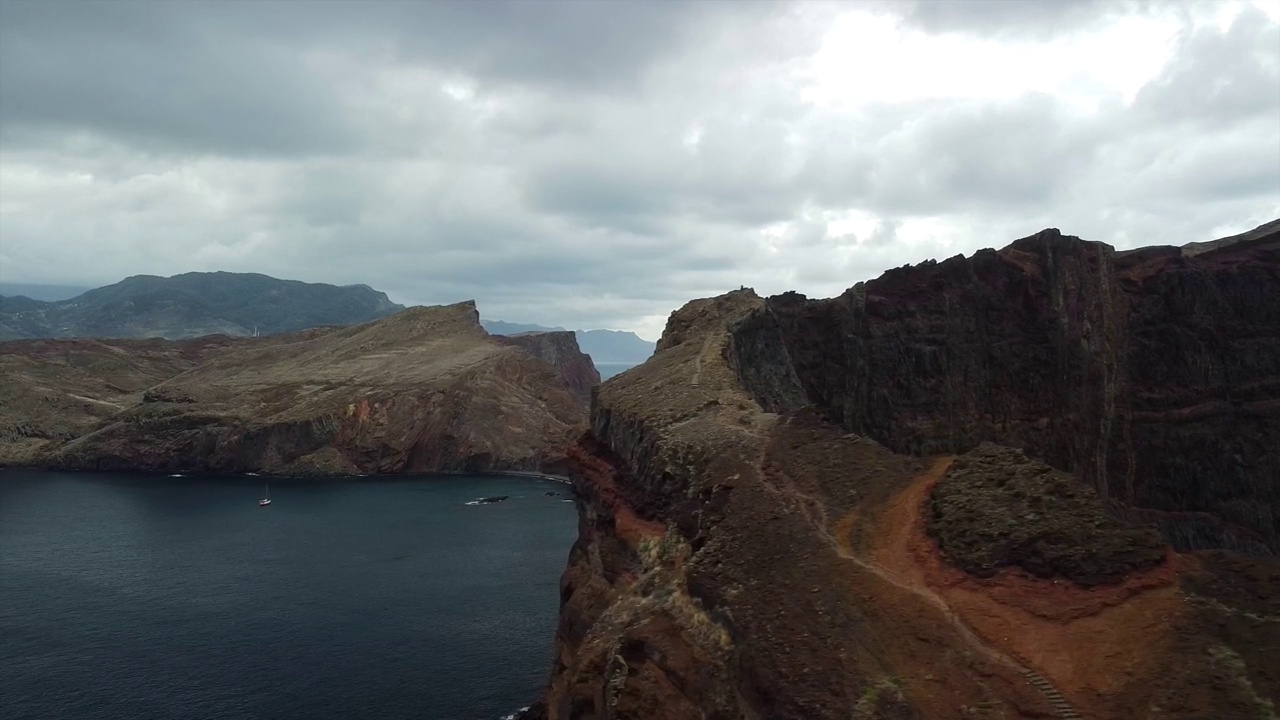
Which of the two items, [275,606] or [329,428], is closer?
[275,606]

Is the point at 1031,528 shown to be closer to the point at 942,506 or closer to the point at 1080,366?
the point at 942,506

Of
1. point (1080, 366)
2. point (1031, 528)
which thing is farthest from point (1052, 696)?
point (1080, 366)

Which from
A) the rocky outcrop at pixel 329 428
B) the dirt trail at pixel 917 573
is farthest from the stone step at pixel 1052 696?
the rocky outcrop at pixel 329 428

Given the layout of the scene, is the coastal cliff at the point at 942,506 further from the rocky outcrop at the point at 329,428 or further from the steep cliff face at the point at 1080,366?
the rocky outcrop at the point at 329,428

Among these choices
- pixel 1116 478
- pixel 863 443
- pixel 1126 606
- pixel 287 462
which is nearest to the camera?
pixel 1126 606

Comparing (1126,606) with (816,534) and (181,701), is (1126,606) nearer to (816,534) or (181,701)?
(816,534)

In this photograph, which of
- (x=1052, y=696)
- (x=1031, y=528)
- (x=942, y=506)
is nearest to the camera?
(x=1052, y=696)

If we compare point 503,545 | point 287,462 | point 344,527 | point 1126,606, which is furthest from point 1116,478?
point 287,462
